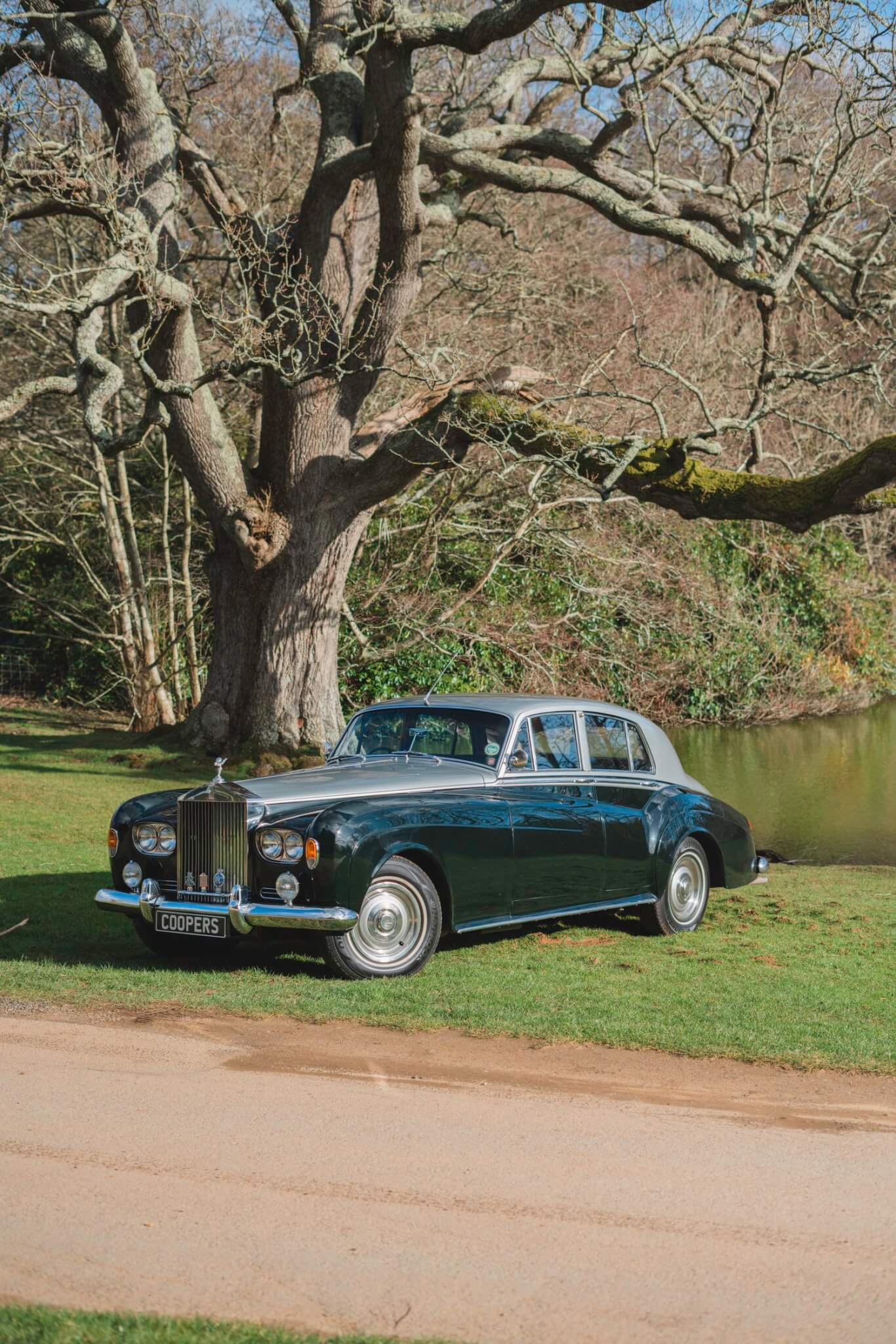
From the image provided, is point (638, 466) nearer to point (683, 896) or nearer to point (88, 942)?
point (683, 896)

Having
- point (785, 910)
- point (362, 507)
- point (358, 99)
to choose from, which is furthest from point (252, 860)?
point (358, 99)

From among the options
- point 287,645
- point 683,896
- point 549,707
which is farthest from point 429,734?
point 287,645

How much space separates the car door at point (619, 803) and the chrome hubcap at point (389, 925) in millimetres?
1705

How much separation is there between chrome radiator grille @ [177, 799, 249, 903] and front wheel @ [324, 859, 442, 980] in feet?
2.22

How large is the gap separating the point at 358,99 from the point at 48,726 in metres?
11.5

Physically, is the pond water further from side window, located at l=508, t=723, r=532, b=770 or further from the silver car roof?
side window, located at l=508, t=723, r=532, b=770

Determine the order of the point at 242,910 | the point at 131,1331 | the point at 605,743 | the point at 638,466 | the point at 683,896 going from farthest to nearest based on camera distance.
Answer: the point at 638,466 < the point at 683,896 < the point at 605,743 < the point at 242,910 < the point at 131,1331

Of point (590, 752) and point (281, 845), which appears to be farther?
point (590, 752)

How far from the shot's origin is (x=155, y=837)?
28.2ft

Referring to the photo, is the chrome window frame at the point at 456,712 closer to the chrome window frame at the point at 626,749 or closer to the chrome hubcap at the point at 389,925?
the chrome window frame at the point at 626,749

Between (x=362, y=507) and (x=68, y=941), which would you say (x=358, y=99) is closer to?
(x=362, y=507)

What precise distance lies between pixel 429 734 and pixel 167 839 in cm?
196

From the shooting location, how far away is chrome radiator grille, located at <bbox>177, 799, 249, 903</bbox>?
8172 mm

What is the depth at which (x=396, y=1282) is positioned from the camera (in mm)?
4184
